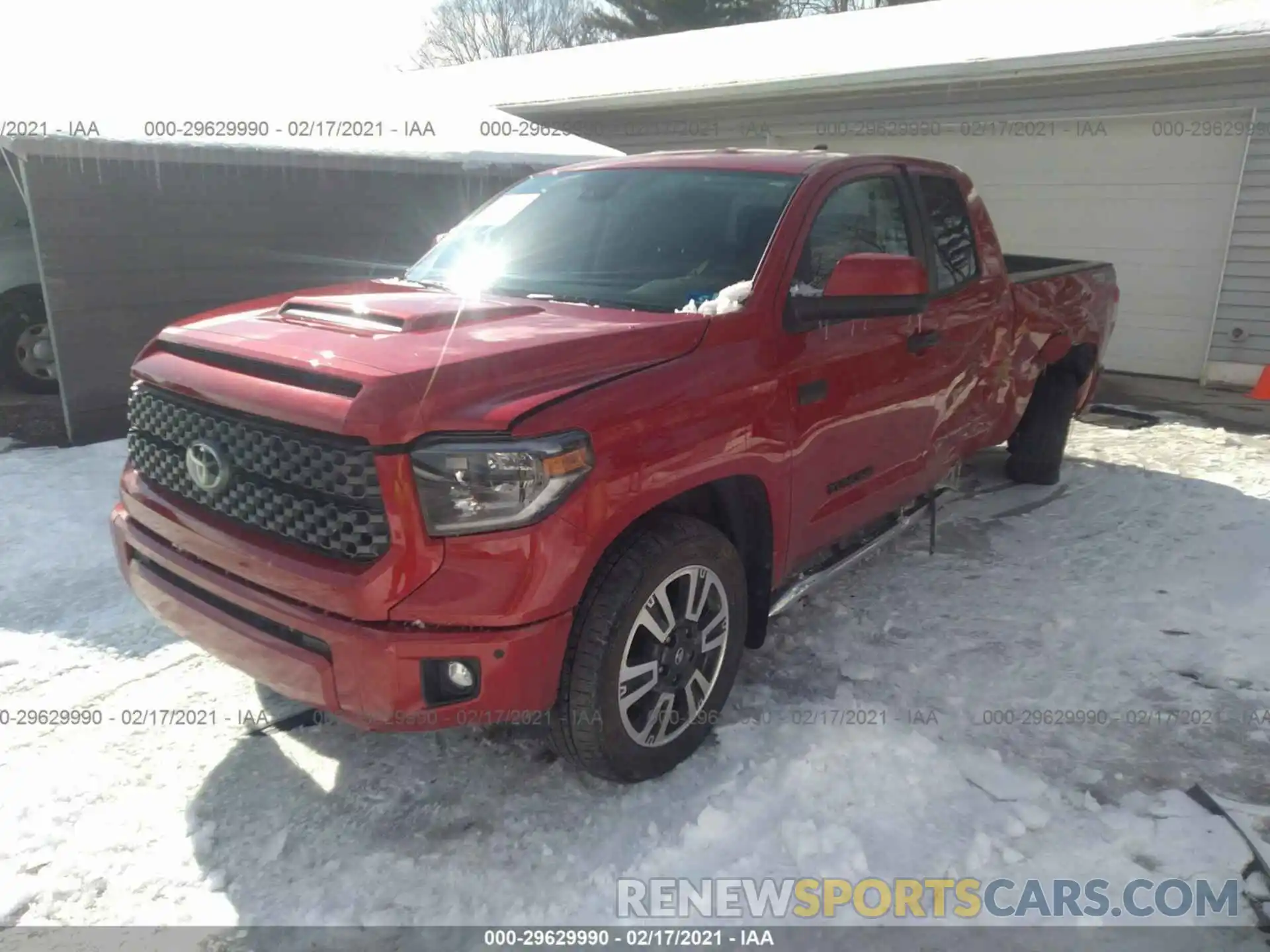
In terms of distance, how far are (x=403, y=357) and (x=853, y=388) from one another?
1.75 metres

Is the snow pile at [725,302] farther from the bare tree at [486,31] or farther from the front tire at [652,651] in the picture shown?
the bare tree at [486,31]

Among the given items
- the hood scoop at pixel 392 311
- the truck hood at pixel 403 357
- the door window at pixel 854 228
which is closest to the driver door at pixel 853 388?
the door window at pixel 854 228

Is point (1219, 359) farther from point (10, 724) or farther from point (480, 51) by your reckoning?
point (480, 51)

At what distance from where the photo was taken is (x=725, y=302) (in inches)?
119

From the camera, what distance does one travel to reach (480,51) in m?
48.7

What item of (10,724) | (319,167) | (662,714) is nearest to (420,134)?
(319,167)

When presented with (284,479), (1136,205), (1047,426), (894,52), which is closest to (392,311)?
(284,479)

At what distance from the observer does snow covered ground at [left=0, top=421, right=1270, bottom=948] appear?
8.53ft

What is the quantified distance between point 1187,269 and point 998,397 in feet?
18.4

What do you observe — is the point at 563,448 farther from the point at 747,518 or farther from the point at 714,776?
the point at 714,776

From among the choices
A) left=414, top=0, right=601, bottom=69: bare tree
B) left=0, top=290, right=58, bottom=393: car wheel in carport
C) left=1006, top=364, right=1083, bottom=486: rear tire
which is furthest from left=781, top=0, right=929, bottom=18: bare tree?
left=1006, top=364, right=1083, bottom=486: rear tire

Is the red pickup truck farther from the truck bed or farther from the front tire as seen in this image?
the truck bed

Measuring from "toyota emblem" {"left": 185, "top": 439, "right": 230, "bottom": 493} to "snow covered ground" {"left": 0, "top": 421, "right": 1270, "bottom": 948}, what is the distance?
1036 mm

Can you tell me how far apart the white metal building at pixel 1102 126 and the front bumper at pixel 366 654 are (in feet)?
27.7
